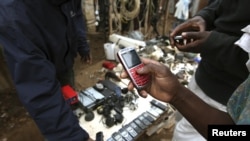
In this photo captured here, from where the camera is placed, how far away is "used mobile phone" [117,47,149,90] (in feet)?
2.56

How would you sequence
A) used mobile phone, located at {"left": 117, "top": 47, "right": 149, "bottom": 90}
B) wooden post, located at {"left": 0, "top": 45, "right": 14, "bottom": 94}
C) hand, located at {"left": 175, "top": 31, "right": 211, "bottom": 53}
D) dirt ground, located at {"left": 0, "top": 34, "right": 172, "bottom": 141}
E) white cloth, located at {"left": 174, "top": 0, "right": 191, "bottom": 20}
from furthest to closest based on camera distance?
white cloth, located at {"left": 174, "top": 0, "right": 191, "bottom": 20}, wooden post, located at {"left": 0, "top": 45, "right": 14, "bottom": 94}, dirt ground, located at {"left": 0, "top": 34, "right": 172, "bottom": 141}, hand, located at {"left": 175, "top": 31, "right": 211, "bottom": 53}, used mobile phone, located at {"left": 117, "top": 47, "right": 149, "bottom": 90}

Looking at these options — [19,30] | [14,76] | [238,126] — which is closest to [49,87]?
[14,76]

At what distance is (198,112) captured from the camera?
26.3 inches

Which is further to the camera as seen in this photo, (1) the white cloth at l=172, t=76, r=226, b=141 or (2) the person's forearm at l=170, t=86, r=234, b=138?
(1) the white cloth at l=172, t=76, r=226, b=141

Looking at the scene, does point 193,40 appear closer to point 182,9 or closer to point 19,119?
point 19,119

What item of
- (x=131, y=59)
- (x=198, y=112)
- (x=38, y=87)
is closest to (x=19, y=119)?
(x=38, y=87)

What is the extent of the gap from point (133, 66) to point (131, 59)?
0.04 metres

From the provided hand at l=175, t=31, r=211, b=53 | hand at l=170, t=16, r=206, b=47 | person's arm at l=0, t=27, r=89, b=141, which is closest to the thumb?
hand at l=175, t=31, r=211, b=53

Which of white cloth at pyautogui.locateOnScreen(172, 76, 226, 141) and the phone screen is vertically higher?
the phone screen

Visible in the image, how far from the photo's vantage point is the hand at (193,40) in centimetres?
99

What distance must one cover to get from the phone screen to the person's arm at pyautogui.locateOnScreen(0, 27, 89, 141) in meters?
0.34

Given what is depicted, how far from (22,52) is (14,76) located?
0.37ft

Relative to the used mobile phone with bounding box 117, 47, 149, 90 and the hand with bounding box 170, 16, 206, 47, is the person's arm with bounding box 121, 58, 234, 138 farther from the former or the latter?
the hand with bounding box 170, 16, 206, 47

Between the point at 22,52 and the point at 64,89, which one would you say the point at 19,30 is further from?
the point at 64,89
